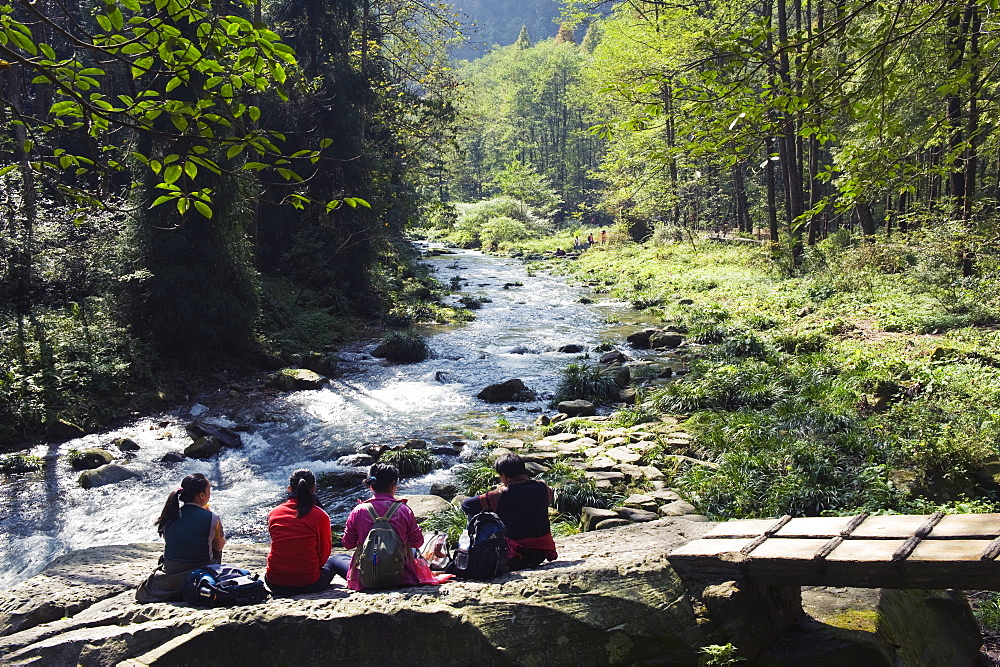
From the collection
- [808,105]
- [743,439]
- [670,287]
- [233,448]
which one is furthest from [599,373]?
[670,287]

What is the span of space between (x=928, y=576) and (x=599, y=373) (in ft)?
30.9

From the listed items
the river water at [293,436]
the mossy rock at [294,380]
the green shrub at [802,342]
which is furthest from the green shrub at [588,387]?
the mossy rock at [294,380]

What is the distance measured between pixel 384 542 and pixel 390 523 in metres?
0.17

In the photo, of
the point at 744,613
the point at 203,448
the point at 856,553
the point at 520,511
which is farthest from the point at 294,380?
the point at 856,553

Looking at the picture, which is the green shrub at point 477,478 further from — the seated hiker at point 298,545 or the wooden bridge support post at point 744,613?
the wooden bridge support post at point 744,613

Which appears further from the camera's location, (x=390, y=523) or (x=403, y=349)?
(x=403, y=349)

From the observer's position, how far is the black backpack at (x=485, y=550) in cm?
461

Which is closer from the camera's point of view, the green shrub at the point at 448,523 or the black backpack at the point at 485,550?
the black backpack at the point at 485,550

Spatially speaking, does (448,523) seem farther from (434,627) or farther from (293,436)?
(293,436)

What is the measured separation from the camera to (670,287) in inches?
942

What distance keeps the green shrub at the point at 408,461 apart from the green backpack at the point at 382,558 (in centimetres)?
487

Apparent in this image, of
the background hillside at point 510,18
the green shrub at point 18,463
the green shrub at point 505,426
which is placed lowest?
the green shrub at point 505,426

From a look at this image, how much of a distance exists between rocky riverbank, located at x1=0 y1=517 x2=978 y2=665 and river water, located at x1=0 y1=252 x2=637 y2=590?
11.3 feet

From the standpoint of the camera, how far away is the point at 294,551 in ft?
15.9
